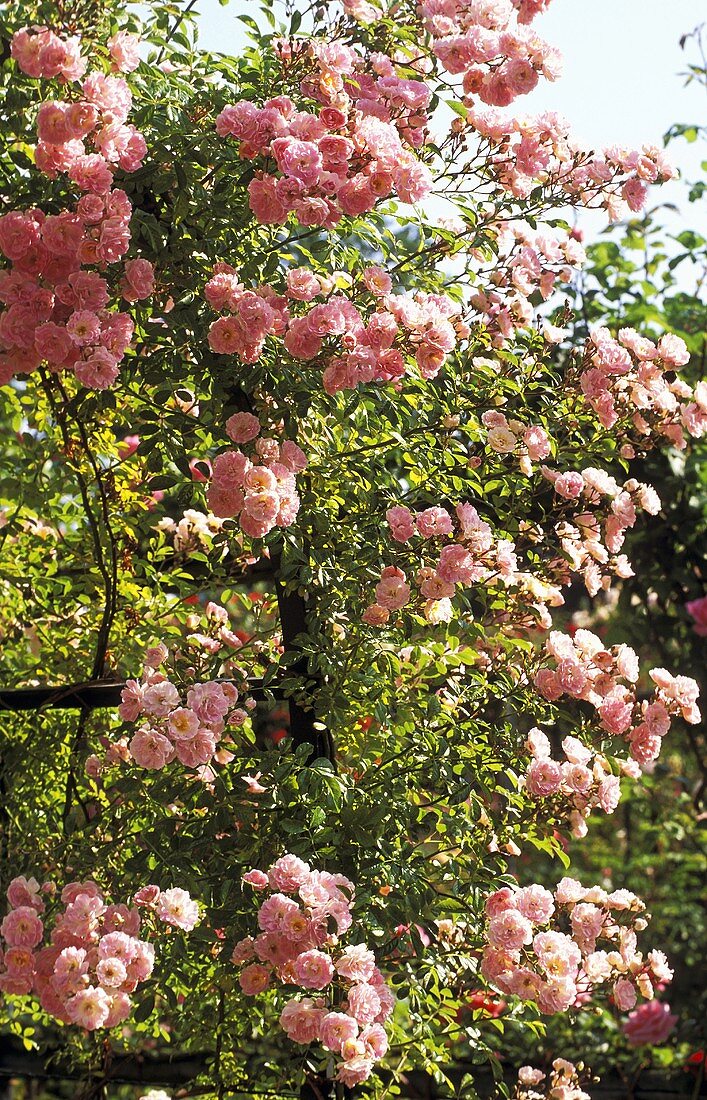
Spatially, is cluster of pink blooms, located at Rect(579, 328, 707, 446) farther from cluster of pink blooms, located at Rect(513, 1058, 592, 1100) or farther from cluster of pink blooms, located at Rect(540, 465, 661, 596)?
cluster of pink blooms, located at Rect(513, 1058, 592, 1100)

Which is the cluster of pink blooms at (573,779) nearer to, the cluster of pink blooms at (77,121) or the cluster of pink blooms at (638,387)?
the cluster of pink blooms at (638,387)

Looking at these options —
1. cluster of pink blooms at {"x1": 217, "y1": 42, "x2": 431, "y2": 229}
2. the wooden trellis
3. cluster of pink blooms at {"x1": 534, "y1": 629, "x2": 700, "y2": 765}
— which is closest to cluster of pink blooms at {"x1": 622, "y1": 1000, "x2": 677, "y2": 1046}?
the wooden trellis

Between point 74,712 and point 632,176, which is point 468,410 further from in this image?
point 74,712

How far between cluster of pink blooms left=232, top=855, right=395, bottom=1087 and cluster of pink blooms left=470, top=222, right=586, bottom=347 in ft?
3.00

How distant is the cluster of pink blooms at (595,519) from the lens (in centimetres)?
188

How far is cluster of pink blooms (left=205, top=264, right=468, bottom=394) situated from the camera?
1582 mm

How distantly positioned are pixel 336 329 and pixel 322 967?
2.73 feet

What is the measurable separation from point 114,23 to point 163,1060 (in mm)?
2316

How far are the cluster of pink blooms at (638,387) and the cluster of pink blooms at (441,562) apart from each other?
1.03 feet

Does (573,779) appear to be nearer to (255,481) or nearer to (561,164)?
(255,481)

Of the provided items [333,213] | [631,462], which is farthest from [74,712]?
[631,462]

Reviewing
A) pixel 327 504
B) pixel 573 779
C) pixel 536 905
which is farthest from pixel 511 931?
pixel 327 504

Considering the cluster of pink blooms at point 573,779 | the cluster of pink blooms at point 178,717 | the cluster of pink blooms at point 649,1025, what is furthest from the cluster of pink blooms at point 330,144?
the cluster of pink blooms at point 649,1025

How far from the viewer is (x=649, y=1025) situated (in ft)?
10.9
